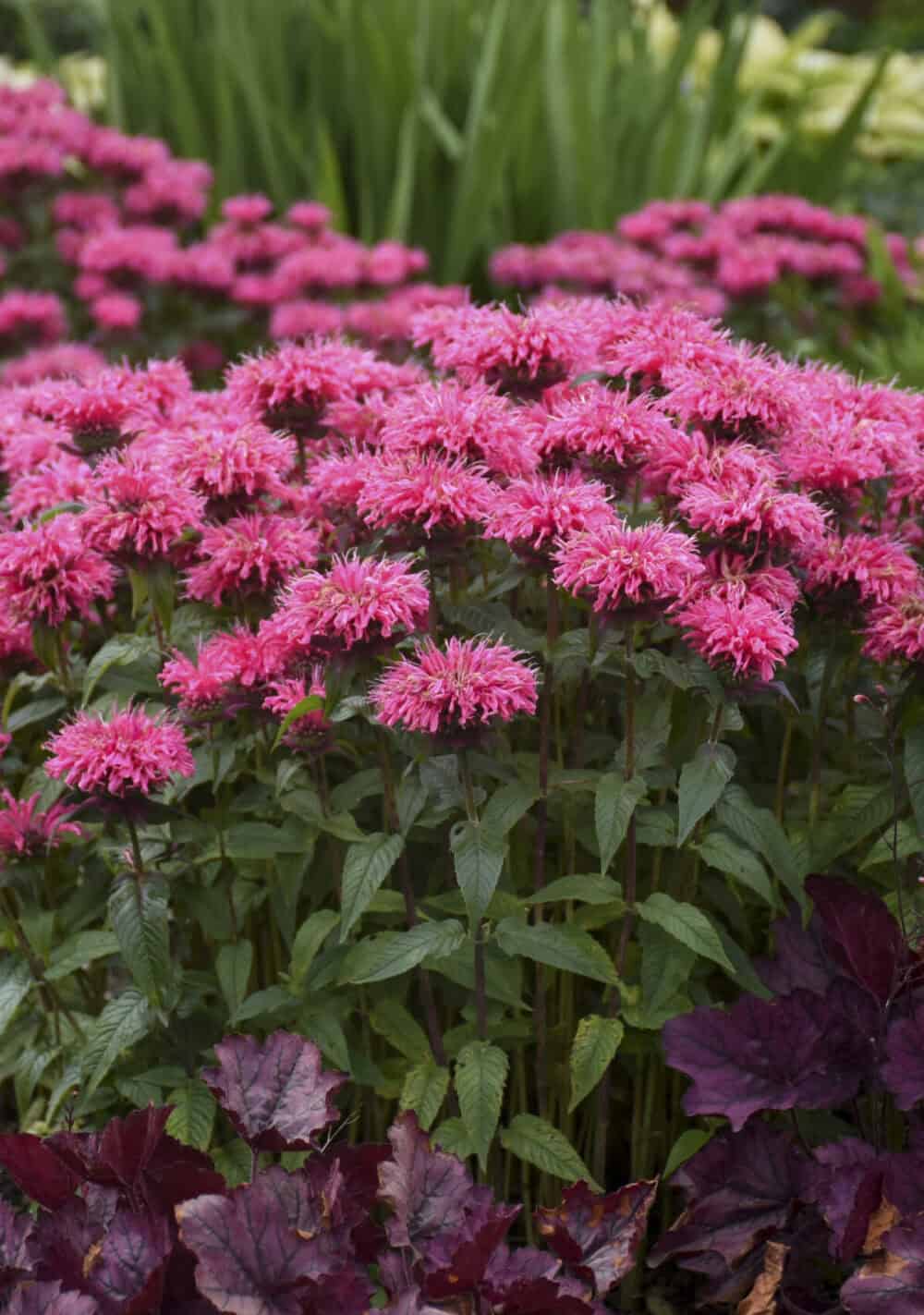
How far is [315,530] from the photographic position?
188 centimetres

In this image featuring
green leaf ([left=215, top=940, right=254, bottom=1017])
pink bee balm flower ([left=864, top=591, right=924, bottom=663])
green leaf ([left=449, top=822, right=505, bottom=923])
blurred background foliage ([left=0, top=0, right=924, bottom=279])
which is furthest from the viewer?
blurred background foliage ([left=0, top=0, right=924, bottom=279])

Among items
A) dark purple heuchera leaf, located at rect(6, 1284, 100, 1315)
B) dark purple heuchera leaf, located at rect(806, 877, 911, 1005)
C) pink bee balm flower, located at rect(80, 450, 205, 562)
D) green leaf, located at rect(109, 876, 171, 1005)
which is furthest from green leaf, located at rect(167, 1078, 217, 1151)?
dark purple heuchera leaf, located at rect(806, 877, 911, 1005)

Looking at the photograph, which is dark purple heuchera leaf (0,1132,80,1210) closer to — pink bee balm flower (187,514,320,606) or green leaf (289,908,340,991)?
green leaf (289,908,340,991)

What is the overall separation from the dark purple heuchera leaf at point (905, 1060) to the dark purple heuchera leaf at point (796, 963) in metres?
0.18

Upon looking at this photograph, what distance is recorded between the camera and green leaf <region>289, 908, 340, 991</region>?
1703 mm

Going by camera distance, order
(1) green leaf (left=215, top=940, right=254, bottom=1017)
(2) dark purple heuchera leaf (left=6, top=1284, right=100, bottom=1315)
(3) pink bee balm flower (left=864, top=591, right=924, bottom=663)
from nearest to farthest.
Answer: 1. (2) dark purple heuchera leaf (left=6, top=1284, right=100, bottom=1315)
2. (3) pink bee balm flower (left=864, top=591, right=924, bottom=663)
3. (1) green leaf (left=215, top=940, right=254, bottom=1017)

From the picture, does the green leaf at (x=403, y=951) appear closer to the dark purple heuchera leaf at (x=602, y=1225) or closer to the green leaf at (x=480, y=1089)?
the green leaf at (x=480, y=1089)

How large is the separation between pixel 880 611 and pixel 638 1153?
0.77 meters

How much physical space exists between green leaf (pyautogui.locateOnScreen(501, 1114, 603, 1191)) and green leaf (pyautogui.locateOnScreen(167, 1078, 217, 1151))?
35 cm

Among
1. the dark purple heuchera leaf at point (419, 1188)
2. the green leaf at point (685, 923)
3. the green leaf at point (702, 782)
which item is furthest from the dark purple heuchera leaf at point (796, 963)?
the dark purple heuchera leaf at point (419, 1188)

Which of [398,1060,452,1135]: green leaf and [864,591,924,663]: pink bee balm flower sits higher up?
[864,591,924,663]: pink bee balm flower

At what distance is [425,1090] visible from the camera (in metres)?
1.72

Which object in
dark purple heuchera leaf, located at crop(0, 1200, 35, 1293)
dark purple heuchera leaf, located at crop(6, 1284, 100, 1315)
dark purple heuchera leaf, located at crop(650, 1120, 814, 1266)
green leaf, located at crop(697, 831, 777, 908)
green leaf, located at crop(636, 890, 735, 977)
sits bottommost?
dark purple heuchera leaf, located at crop(650, 1120, 814, 1266)

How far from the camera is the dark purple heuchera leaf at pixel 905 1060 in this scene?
5.11 ft
